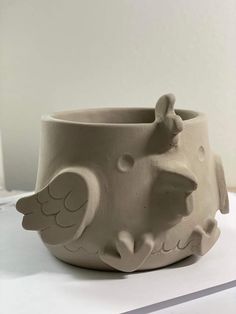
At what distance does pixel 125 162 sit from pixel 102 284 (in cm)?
9

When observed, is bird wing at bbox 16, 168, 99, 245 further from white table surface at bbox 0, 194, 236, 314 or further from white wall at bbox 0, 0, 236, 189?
white wall at bbox 0, 0, 236, 189

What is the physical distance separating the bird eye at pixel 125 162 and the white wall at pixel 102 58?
1.12ft

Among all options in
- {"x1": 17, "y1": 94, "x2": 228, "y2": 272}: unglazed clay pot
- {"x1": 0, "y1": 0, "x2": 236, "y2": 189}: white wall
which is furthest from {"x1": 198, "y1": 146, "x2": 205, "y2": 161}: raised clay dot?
{"x1": 0, "y1": 0, "x2": 236, "y2": 189}: white wall

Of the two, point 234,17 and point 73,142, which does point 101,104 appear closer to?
point 234,17

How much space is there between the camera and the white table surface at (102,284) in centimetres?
34

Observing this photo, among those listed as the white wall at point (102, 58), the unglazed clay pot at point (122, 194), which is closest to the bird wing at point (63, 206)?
the unglazed clay pot at point (122, 194)

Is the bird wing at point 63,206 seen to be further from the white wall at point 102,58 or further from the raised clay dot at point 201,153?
the white wall at point 102,58

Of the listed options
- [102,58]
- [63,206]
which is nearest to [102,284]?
[63,206]

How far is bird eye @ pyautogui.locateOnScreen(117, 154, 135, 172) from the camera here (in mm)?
374

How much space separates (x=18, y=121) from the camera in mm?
709

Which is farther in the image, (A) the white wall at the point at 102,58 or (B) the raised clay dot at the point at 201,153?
(A) the white wall at the point at 102,58

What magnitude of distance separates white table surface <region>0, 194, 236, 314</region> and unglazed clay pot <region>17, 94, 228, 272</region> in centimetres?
1

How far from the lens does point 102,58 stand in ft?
2.29

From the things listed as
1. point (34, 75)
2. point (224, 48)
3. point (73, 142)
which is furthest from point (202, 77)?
point (73, 142)
